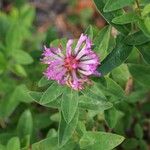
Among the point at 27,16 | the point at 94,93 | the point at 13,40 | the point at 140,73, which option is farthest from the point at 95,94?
the point at 27,16

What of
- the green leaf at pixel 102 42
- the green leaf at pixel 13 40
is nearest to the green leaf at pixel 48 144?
the green leaf at pixel 102 42

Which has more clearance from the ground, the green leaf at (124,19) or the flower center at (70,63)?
the green leaf at (124,19)

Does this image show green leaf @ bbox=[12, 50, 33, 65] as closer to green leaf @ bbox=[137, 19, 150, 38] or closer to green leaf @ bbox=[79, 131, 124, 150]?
green leaf @ bbox=[79, 131, 124, 150]

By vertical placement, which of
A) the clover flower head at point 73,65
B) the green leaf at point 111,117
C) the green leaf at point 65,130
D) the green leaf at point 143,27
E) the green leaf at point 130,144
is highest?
the green leaf at point 143,27

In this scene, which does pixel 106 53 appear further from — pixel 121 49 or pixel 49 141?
pixel 49 141

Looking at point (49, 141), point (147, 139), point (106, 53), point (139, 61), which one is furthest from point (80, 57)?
point (147, 139)

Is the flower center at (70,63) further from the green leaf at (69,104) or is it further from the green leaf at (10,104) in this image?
the green leaf at (10,104)

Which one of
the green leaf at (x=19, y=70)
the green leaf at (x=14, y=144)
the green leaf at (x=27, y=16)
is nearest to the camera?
the green leaf at (x=14, y=144)

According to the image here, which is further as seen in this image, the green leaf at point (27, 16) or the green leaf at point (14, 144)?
the green leaf at point (27, 16)
